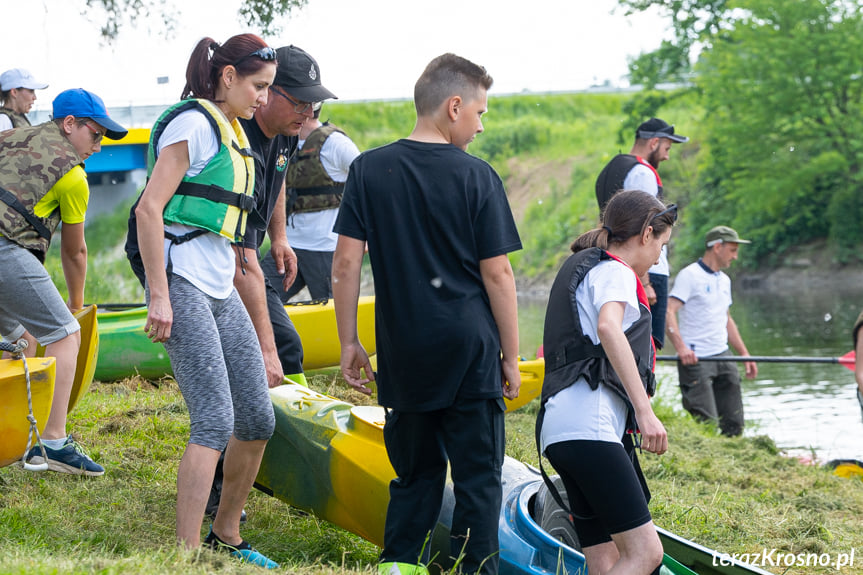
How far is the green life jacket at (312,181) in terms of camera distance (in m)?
5.62

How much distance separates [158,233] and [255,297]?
Result: 0.74 m

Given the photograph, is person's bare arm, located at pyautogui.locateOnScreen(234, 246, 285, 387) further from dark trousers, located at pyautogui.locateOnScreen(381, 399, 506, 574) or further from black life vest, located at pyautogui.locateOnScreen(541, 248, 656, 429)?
black life vest, located at pyautogui.locateOnScreen(541, 248, 656, 429)

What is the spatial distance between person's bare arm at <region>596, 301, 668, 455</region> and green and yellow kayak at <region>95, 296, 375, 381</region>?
366cm

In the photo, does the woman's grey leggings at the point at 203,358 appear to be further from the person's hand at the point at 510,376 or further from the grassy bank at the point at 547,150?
the grassy bank at the point at 547,150

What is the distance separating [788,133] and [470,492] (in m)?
27.5

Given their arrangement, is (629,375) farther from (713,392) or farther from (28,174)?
(713,392)

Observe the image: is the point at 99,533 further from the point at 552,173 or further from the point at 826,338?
the point at 552,173

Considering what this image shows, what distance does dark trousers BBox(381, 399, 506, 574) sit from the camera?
2.95 meters

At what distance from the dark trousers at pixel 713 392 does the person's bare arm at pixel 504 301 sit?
530 cm

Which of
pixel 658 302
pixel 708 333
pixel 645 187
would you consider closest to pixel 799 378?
pixel 708 333

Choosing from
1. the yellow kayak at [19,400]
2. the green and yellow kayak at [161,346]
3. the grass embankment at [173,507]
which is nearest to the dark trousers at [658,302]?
the grass embankment at [173,507]

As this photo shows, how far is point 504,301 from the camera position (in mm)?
2963

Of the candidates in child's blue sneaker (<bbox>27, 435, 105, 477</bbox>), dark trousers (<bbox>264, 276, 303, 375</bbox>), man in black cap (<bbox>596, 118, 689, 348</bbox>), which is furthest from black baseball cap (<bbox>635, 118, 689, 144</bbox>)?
child's blue sneaker (<bbox>27, 435, 105, 477</bbox>)

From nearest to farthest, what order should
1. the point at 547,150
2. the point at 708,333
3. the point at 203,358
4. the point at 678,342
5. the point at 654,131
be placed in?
the point at 203,358
the point at 654,131
the point at 678,342
the point at 708,333
the point at 547,150
